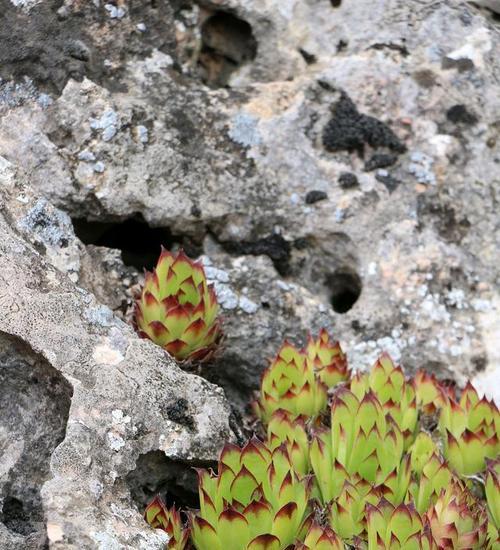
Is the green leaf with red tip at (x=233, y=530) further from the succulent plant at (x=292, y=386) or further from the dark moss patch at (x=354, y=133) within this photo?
the dark moss patch at (x=354, y=133)

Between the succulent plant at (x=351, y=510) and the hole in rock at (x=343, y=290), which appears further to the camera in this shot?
the hole in rock at (x=343, y=290)

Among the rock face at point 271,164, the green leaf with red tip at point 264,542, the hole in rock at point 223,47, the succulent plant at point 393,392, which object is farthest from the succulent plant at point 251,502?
the hole in rock at point 223,47

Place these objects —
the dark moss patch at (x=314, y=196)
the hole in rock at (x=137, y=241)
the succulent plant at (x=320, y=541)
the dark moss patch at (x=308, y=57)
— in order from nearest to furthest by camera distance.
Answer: the succulent plant at (x=320, y=541)
the hole in rock at (x=137, y=241)
the dark moss patch at (x=314, y=196)
the dark moss patch at (x=308, y=57)

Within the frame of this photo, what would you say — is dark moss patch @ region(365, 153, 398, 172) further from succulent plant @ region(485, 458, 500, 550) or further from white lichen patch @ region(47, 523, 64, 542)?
white lichen patch @ region(47, 523, 64, 542)

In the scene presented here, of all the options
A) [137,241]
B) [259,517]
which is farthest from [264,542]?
[137,241]

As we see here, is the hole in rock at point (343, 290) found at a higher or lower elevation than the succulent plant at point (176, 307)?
lower

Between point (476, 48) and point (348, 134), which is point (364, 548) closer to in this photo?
point (348, 134)

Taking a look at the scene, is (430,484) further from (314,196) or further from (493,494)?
(314,196)
